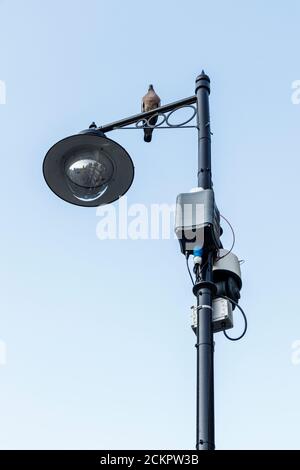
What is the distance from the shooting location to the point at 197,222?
5188 millimetres

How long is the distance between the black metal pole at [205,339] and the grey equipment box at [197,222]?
10cm

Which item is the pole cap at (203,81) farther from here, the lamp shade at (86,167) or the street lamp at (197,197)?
the lamp shade at (86,167)

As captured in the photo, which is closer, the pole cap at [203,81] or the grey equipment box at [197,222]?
the grey equipment box at [197,222]

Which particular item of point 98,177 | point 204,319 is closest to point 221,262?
point 204,319

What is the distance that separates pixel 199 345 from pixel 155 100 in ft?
8.55

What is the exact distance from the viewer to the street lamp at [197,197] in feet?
15.3

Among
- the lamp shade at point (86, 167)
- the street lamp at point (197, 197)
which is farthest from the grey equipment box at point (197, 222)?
the lamp shade at point (86, 167)

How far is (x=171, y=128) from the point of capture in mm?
6176

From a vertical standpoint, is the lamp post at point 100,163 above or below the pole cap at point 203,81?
below

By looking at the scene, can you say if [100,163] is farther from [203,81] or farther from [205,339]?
[205,339]

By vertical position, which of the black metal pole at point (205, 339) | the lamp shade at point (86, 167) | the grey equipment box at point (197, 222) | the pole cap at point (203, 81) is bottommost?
the black metal pole at point (205, 339)

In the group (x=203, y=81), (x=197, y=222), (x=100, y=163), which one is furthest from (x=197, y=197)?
(x=203, y=81)
